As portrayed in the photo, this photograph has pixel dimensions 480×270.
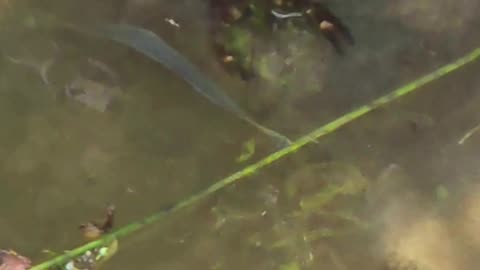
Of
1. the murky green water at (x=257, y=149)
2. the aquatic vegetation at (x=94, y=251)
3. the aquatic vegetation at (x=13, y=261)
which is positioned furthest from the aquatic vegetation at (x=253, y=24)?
the aquatic vegetation at (x=13, y=261)

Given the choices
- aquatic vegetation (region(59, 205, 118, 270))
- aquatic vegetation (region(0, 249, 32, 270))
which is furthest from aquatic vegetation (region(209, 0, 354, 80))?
aquatic vegetation (region(0, 249, 32, 270))

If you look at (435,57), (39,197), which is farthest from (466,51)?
(39,197)

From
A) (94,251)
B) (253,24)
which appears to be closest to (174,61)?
(253,24)

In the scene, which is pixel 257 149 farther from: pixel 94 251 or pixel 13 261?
pixel 13 261

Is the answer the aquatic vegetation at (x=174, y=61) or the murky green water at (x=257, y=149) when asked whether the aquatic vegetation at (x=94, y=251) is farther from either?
the aquatic vegetation at (x=174, y=61)

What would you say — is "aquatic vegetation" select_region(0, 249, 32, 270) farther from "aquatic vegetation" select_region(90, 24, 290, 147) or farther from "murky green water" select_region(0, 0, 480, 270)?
"aquatic vegetation" select_region(90, 24, 290, 147)

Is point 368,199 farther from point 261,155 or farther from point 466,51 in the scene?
point 466,51
